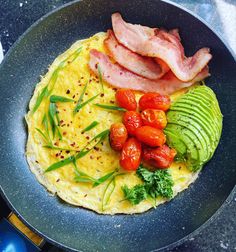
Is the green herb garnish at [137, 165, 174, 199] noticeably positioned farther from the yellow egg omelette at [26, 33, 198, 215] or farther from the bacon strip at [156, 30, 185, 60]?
the bacon strip at [156, 30, 185, 60]

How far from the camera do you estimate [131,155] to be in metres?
2.33

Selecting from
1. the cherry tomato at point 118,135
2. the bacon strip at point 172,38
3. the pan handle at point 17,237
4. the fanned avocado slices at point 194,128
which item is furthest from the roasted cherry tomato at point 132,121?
the pan handle at point 17,237

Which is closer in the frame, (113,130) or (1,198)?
(113,130)

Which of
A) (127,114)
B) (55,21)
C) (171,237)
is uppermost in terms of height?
(55,21)

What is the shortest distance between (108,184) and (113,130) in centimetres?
26

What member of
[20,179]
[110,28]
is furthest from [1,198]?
[110,28]

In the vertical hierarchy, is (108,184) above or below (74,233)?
above

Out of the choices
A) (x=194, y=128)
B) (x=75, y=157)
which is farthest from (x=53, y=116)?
(x=194, y=128)

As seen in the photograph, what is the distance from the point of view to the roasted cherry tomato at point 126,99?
7.81ft

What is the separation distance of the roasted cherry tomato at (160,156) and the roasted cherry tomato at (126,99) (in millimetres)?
203

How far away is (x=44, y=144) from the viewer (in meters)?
2.48

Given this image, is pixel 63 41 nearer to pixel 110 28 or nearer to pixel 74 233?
pixel 110 28

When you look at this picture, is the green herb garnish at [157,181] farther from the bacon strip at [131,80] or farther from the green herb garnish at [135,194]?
the bacon strip at [131,80]

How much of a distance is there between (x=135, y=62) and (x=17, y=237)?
1012 millimetres
